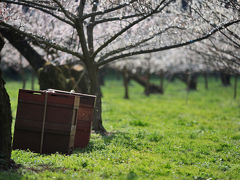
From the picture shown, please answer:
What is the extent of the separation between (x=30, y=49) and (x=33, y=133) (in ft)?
20.0

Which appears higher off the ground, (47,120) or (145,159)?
(47,120)

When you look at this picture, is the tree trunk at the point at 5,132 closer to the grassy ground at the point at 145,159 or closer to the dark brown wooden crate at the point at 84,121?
the grassy ground at the point at 145,159

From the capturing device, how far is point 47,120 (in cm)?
718

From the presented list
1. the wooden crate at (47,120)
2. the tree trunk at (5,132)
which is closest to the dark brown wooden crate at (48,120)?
the wooden crate at (47,120)

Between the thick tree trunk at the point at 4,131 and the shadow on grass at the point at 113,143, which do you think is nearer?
the thick tree trunk at the point at 4,131

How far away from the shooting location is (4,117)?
5910 millimetres

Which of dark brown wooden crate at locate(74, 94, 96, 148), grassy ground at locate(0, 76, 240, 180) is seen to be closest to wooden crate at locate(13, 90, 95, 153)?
Result: grassy ground at locate(0, 76, 240, 180)

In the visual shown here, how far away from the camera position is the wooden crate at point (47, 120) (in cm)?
713

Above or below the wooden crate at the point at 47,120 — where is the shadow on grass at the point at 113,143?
below

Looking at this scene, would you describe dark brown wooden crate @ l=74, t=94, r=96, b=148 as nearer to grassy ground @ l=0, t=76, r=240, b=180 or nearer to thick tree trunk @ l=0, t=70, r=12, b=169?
grassy ground @ l=0, t=76, r=240, b=180

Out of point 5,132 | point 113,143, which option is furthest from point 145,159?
point 5,132

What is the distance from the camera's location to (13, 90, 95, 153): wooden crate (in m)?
7.13

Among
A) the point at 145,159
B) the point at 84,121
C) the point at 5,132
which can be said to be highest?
the point at 84,121

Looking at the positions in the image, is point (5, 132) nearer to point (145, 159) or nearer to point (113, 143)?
point (145, 159)
